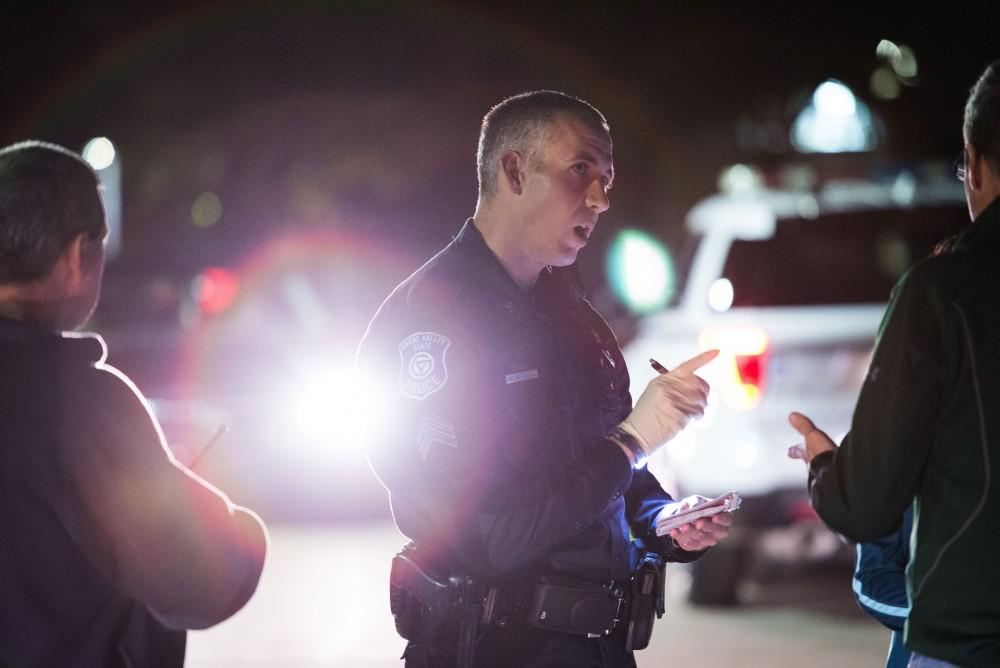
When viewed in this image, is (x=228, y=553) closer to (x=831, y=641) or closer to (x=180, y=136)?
(x=831, y=641)

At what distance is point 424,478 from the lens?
10.2 ft

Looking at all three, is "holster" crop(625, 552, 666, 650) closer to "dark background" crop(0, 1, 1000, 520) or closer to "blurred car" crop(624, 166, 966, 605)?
"blurred car" crop(624, 166, 966, 605)

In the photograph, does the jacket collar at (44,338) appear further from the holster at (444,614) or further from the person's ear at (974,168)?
the person's ear at (974,168)

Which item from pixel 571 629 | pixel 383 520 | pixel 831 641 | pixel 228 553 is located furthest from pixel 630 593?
pixel 383 520

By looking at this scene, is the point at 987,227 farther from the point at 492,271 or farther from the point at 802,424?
the point at 492,271

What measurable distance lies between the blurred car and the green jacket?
460 cm

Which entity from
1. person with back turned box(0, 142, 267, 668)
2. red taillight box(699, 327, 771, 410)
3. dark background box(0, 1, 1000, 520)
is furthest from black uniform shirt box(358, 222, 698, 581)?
dark background box(0, 1, 1000, 520)

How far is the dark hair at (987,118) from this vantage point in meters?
2.69

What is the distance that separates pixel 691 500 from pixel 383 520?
865 cm

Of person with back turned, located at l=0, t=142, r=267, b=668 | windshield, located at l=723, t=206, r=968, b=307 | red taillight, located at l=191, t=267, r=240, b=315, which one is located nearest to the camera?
person with back turned, located at l=0, t=142, r=267, b=668

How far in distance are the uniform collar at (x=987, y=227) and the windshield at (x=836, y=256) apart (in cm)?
532

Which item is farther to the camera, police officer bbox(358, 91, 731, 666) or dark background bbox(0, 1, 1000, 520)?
dark background bbox(0, 1, 1000, 520)

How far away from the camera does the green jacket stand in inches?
99.2

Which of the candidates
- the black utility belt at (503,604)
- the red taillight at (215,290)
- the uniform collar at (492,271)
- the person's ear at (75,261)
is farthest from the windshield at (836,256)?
the red taillight at (215,290)
